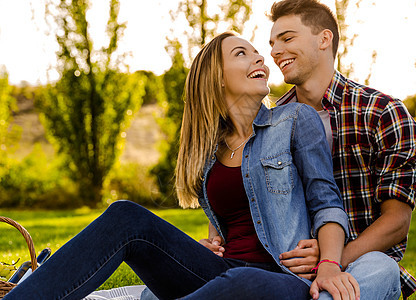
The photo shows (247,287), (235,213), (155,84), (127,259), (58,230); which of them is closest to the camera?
(247,287)

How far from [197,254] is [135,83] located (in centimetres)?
898

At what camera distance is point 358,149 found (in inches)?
100

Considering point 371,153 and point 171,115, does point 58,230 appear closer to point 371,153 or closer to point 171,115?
point 171,115

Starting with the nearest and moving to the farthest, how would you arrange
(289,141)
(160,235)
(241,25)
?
(160,235) < (289,141) < (241,25)

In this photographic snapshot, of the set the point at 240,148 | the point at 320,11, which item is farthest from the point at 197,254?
the point at 320,11

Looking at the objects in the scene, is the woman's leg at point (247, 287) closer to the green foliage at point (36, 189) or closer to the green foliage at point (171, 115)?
the green foliage at point (171, 115)

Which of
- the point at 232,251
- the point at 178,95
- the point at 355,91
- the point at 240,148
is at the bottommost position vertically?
the point at 178,95

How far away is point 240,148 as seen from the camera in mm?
2502

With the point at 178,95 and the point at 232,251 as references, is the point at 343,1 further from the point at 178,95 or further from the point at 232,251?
the point at 232,251

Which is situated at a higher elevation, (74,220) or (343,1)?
(343,1)

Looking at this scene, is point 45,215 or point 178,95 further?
point 178,95

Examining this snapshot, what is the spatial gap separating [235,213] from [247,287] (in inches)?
24.0

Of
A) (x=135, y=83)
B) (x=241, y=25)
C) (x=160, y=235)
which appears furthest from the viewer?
(x=135, y=83)

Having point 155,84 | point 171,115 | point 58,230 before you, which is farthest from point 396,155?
point 155,84
